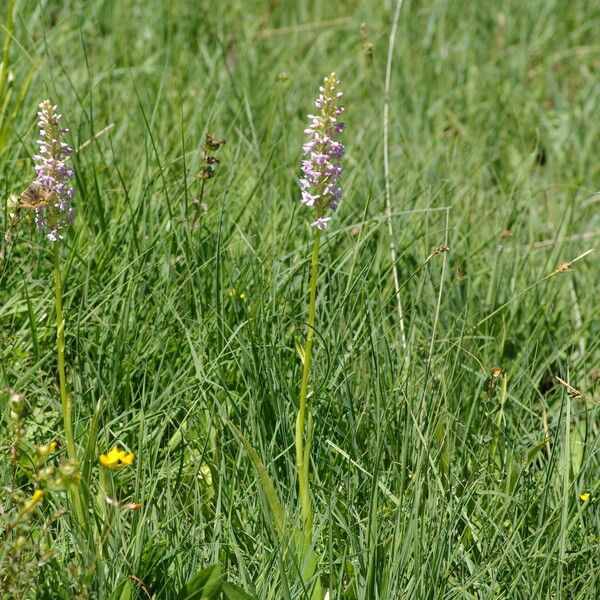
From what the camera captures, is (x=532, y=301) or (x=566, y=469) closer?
(x=566, y=469)

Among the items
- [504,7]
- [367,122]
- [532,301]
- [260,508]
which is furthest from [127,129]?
[504,7]

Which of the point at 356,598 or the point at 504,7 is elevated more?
the point at 504,7

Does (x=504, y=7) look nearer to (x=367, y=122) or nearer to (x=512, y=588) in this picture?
(x=367, y=122)

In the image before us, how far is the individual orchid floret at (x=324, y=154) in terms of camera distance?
1869 mm

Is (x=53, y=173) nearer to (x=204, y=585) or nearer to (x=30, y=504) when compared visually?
(x=30, y=504)

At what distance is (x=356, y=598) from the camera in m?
1.91

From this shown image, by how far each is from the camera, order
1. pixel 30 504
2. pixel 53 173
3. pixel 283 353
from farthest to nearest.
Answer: pixel 283 353
pixel 53 173
pixel 30 504

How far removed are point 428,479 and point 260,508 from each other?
32 cm

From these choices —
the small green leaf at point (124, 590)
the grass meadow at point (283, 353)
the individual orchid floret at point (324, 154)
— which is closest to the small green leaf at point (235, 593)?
the grass meadow at point (283, 353)

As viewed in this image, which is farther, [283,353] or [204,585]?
[283,353]

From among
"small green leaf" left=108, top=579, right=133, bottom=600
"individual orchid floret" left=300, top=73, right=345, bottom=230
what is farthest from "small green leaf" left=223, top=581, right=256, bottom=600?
"individual orchid floret" left=300, top=73, right=345, bottom=230

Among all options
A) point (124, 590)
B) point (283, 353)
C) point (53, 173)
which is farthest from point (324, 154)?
point (124, 590)

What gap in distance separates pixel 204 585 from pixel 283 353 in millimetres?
777

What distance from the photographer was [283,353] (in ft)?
8.16
